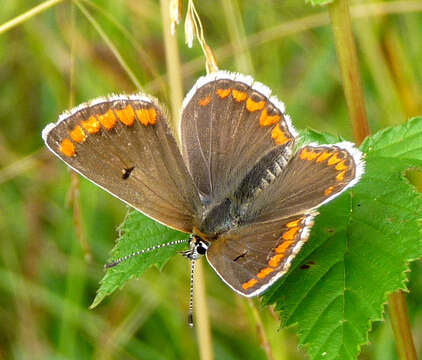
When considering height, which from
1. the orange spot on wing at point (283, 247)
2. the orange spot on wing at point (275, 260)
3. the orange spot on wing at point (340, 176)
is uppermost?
the orange spot on wing at point (340, 176)

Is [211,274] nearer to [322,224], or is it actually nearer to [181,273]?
[181,273]

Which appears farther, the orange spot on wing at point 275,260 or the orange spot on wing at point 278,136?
the orange spot on wing at point 278,136

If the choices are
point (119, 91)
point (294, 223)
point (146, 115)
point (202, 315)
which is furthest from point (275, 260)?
point (119, 91)

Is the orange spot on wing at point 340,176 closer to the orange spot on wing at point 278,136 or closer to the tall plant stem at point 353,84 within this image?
the tall plant stem at point 353,84

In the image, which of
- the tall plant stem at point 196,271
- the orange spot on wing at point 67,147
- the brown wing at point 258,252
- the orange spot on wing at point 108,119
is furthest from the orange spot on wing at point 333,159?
the orange spot on wing at point 67,147

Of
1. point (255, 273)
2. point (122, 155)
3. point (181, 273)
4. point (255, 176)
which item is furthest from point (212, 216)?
point (181, 273)

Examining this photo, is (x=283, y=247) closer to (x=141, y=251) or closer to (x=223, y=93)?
(x=141, y=251)
